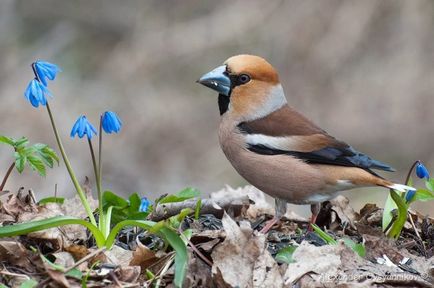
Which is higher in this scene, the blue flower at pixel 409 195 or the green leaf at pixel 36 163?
the green leaf at pixel 36 163

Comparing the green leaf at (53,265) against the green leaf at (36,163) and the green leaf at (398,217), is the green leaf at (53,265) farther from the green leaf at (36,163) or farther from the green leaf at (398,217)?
the green leaf at (398,217)

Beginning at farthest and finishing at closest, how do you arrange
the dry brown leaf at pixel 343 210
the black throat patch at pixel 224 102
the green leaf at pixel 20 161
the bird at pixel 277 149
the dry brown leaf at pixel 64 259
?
the black throat patch at pixel 224 102
the dry brown leaf at pixel 343 210
the bird at pixel 277 149
the green leaf at pixel 20 161
the dry brown leaf at pixel 64 259

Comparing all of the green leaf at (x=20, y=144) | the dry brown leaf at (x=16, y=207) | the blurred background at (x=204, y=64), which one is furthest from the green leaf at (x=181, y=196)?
the blurred background at (x=204, y=64)

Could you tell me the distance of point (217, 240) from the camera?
16.5 ft

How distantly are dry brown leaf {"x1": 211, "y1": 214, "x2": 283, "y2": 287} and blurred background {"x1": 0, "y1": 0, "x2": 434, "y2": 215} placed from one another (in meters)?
8.78

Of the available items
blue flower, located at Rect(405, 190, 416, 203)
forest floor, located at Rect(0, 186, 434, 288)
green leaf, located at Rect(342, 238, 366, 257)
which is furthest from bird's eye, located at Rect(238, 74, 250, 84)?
green leaf, located at Rect(342, 238, 366, 257)

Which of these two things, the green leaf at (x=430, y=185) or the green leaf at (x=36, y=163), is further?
the green leaf at (x=430, y=185)

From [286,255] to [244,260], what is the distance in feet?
1.04

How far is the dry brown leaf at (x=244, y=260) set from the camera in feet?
15.8

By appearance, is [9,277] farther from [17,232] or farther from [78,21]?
[78,21]

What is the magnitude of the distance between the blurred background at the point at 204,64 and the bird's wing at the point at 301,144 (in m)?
7.43

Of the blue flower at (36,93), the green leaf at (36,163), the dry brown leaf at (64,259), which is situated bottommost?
the dry brown leaf at (64,259)

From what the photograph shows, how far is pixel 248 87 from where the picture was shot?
6.48m

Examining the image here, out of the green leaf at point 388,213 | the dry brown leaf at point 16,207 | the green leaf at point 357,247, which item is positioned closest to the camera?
the green leaf at point 357,247
